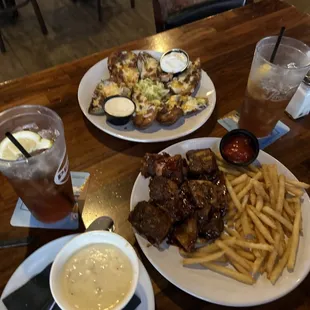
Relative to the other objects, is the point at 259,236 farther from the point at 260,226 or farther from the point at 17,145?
the point at 17,145

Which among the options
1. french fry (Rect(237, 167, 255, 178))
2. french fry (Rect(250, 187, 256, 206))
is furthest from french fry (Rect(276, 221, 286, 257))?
french fry (Rect(237, 167, 255, 178))

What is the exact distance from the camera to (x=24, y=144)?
1.22 metres

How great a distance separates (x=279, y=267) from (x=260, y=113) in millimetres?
719

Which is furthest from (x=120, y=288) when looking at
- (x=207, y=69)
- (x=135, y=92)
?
(x=207, y=69)

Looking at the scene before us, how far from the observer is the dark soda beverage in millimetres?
1631

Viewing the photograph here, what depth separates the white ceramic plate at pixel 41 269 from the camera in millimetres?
1116

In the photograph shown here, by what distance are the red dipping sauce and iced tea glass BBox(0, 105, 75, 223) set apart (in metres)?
0.67

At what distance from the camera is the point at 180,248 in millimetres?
1278

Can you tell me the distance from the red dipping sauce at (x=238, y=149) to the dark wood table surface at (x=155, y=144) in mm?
197

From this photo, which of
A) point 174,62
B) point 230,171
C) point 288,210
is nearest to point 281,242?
point 288,210

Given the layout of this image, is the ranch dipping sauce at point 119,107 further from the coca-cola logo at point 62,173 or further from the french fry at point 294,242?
the french fry at point 294,242

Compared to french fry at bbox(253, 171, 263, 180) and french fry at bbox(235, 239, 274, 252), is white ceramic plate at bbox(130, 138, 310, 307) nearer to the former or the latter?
french fry at bbox(235, 239, 274, 252)

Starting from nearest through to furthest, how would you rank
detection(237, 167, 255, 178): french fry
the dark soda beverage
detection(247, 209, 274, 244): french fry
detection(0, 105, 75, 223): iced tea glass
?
detection(0, 105, 75, 223): iced tea glass → detection(247, 209, 274, 244): french fry → detection(237, 167, 255, 178): french fry → the dark soda beverage

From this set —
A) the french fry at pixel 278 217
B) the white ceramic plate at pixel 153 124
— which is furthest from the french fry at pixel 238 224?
the white ceramic plate at pixel 153 124
